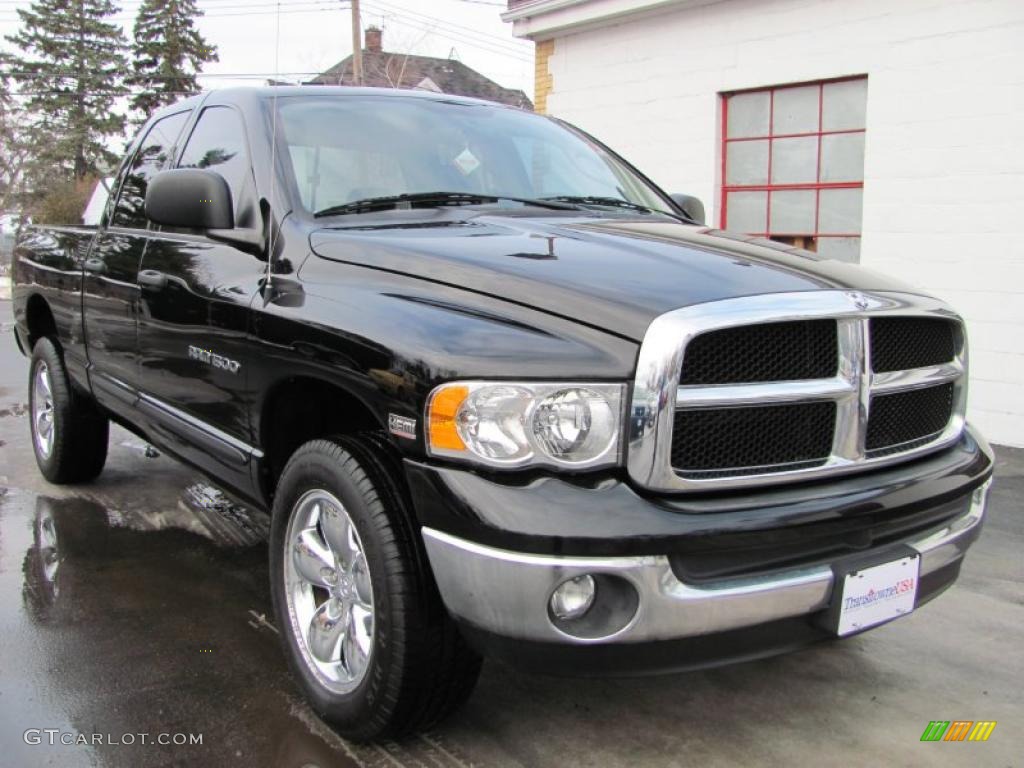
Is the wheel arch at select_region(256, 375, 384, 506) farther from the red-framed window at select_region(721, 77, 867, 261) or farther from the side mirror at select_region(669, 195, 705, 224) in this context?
the red-framed window at select_region(721, 77, 867, 261)

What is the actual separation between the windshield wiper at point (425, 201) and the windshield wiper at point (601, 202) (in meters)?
0.11

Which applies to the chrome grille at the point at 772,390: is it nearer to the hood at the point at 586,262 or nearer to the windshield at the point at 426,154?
the hood at the point at 586,262

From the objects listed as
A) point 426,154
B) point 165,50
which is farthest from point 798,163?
point 165,50

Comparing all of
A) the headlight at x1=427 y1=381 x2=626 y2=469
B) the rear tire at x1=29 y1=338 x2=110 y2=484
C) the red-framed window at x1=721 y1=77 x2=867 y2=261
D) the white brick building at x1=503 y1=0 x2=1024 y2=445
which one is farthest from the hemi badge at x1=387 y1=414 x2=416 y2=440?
the red-framed window at x1=721 y1=77 x2=867 y2=261

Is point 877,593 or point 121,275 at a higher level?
point 121,275

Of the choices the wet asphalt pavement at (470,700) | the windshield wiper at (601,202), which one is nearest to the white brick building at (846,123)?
the wet asphalt pavement at (470,700)

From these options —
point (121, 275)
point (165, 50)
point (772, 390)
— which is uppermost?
point (165, 50)

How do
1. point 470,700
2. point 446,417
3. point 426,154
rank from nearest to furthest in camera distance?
point 446,417 < point 470,700 < point 426,154

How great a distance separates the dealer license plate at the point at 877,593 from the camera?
2.31 metres

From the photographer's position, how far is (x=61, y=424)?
5.09 metres

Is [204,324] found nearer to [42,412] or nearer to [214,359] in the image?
[214,359]

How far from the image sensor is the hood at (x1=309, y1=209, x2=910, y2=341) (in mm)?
2285

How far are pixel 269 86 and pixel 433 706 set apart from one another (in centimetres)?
245

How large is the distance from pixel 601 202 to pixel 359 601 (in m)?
1.93
